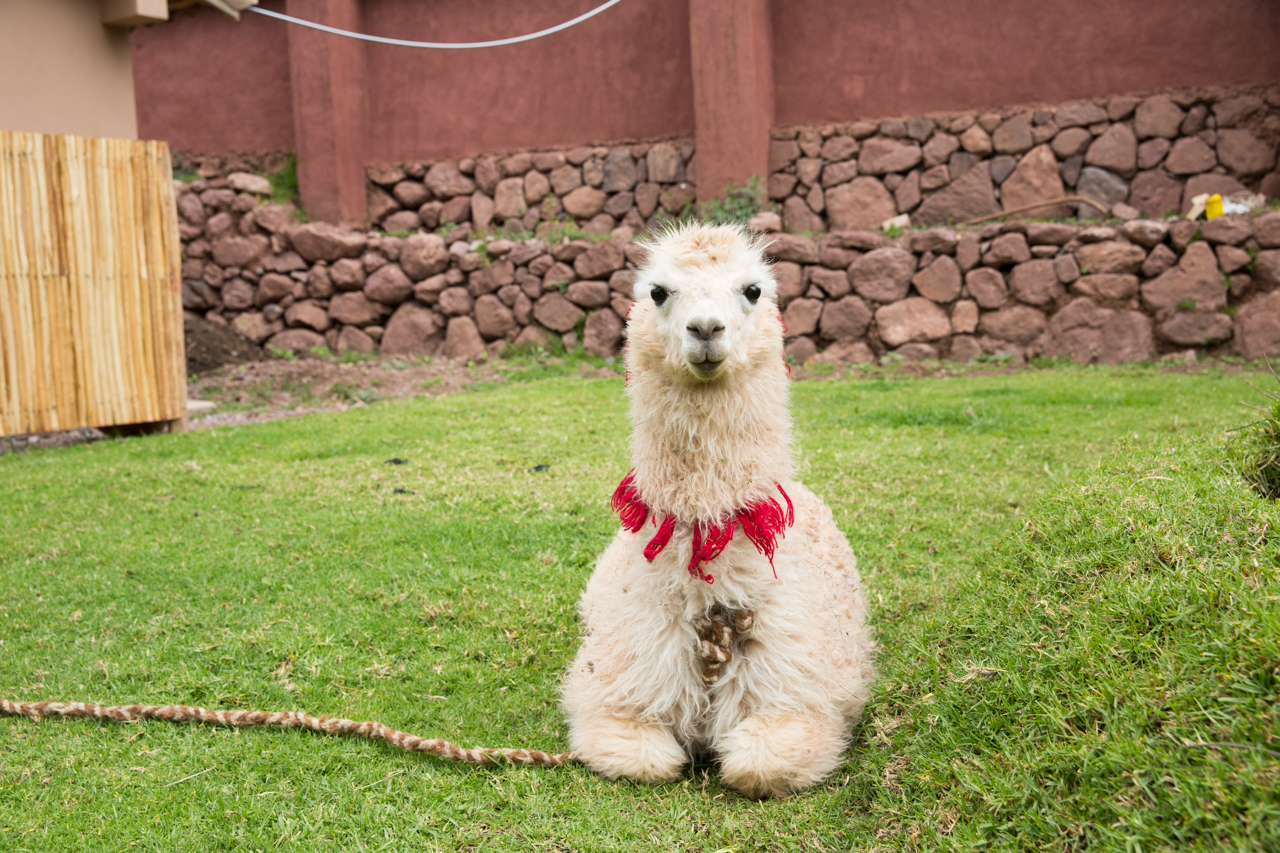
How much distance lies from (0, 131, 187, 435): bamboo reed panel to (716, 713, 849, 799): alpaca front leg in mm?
6593

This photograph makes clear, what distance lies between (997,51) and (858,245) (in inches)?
102

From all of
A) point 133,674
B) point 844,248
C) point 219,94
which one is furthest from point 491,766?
point 219,94

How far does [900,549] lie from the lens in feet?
Answer: 13.5

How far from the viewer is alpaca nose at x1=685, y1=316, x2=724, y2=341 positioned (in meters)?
2.27

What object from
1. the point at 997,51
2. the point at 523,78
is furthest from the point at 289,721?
the point at 523,78

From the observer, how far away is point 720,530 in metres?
2.41

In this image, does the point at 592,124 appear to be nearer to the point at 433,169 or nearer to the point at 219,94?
the point at 433,169

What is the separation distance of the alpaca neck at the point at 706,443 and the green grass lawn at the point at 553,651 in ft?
2.42

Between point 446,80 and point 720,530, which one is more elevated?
point 446,80

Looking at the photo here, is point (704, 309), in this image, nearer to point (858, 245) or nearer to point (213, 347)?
point (858, 245)

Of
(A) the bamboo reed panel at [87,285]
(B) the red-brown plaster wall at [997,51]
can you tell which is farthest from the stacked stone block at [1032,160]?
(A) the bamboo reed panel at [87,285]

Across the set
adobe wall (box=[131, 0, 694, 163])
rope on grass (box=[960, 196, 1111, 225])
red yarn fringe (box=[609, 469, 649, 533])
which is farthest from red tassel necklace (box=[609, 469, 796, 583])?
adobe wall (box=[131, 0, 694, 163])

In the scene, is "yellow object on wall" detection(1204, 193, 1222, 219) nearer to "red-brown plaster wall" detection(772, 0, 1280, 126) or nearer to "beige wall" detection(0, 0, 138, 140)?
"red-brown plaster wall" detection(772, 0, 1280, 126)

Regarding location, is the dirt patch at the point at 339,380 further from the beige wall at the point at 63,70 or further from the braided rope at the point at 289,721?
the braided rope at the point at 289,721
